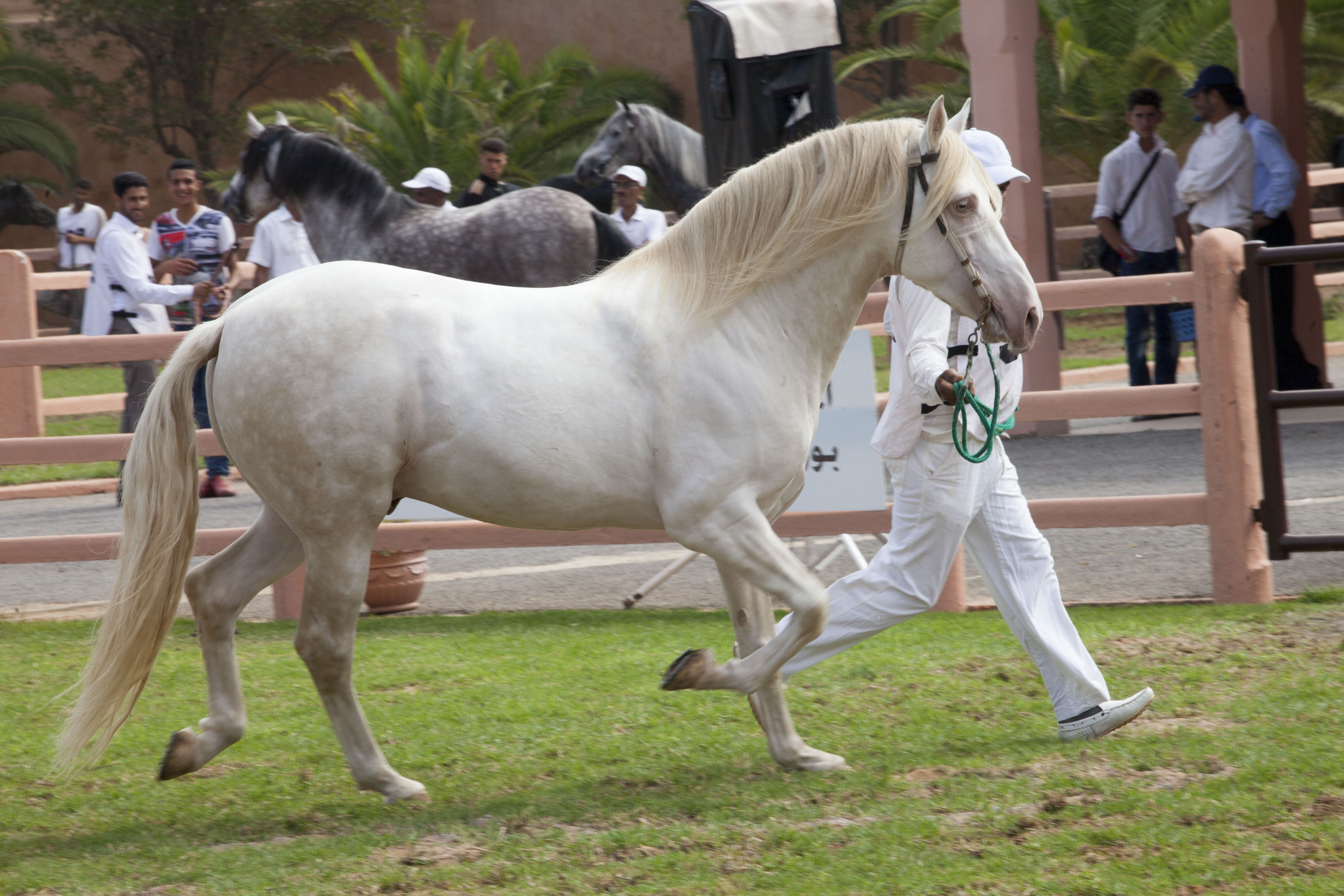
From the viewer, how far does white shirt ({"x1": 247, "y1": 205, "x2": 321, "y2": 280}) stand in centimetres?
1005

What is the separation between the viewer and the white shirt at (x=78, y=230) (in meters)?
16.3

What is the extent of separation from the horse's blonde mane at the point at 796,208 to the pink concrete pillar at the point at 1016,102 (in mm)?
6583

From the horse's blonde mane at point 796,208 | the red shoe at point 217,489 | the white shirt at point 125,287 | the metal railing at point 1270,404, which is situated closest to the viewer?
the horse's blonde mane at point 796,208

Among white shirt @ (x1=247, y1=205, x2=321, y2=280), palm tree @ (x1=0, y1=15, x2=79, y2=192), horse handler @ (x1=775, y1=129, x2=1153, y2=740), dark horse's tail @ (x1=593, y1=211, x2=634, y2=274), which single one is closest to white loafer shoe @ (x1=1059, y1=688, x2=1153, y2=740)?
horse handler @ (x1=775, y1=129, x2=1153, y2=740)

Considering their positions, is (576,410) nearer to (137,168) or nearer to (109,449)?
(109,449)

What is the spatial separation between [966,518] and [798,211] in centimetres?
99

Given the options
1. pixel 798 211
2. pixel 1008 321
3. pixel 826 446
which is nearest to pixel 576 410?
pixel 798 211

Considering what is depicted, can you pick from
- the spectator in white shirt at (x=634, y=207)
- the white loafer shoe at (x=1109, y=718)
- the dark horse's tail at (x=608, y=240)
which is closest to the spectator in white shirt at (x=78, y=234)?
the spectator in white shirt at (x=634, y=207)

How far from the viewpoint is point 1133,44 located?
59.8 ft

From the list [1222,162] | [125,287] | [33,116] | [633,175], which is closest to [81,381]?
[125,287]

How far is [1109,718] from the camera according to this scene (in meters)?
4.07

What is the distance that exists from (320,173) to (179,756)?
20.1 ft

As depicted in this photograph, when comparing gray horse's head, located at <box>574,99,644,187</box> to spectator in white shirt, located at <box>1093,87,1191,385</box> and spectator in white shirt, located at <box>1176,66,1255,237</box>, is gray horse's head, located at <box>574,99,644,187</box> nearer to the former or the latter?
spectator in white shirt, located at <box>1093,87,1191,385</box>

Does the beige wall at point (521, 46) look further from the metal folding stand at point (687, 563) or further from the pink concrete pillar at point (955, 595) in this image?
the pink concrete pillar at point (955, 595)
